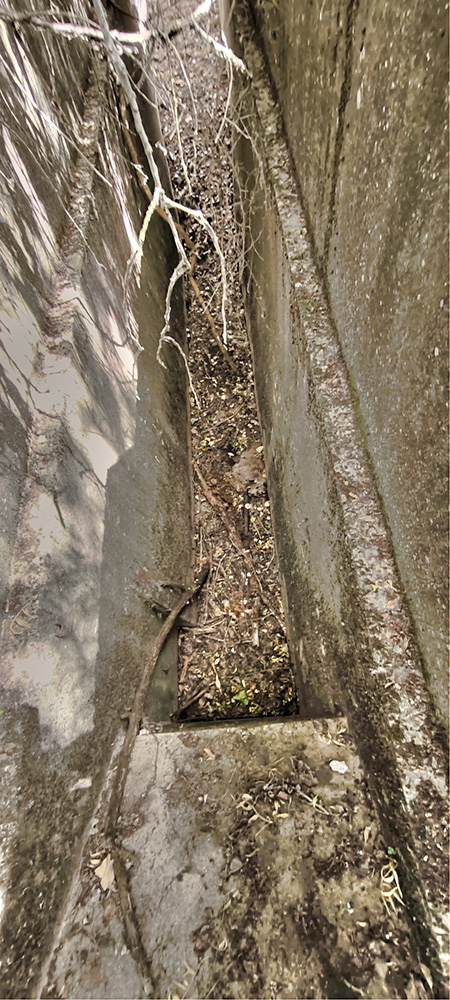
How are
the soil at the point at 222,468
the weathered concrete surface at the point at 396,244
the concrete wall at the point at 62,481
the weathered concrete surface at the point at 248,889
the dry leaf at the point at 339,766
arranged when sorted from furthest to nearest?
1. the soil at the point at 222,468
2. the dry leaf at the point at 339,766
3. the concrete wall at the point at 62,481
4. the weathered concrete surface at the point at 248,889
5. the weathered concrete surface at the point at 396,244

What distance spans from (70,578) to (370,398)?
4.06 ft

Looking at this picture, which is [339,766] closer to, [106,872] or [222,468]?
[106,872]

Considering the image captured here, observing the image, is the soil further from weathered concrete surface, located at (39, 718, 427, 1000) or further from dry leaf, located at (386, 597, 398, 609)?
dry leaf, located at (386, 597, 398, 609)

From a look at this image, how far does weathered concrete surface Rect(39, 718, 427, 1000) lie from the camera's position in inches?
44.6

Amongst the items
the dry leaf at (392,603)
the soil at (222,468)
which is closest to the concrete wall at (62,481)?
the soil at (222,468)

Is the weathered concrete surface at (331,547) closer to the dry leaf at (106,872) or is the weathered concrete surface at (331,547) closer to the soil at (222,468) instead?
the soil at (222,468)

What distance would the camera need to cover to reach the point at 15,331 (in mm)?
1626

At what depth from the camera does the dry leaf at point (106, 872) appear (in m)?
1.34

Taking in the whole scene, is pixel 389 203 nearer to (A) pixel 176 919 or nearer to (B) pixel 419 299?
(B) pixel 419 299

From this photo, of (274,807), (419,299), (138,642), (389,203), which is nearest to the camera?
(419,299)

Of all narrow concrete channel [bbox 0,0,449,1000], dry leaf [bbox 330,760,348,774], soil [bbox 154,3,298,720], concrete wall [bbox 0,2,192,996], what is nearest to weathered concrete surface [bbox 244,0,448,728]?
narrow concrete channel [bbox 0,0,449,1000]

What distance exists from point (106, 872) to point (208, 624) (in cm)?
142

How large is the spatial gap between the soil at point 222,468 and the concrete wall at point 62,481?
0.32 m

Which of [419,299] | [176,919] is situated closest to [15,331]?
[419,299]
